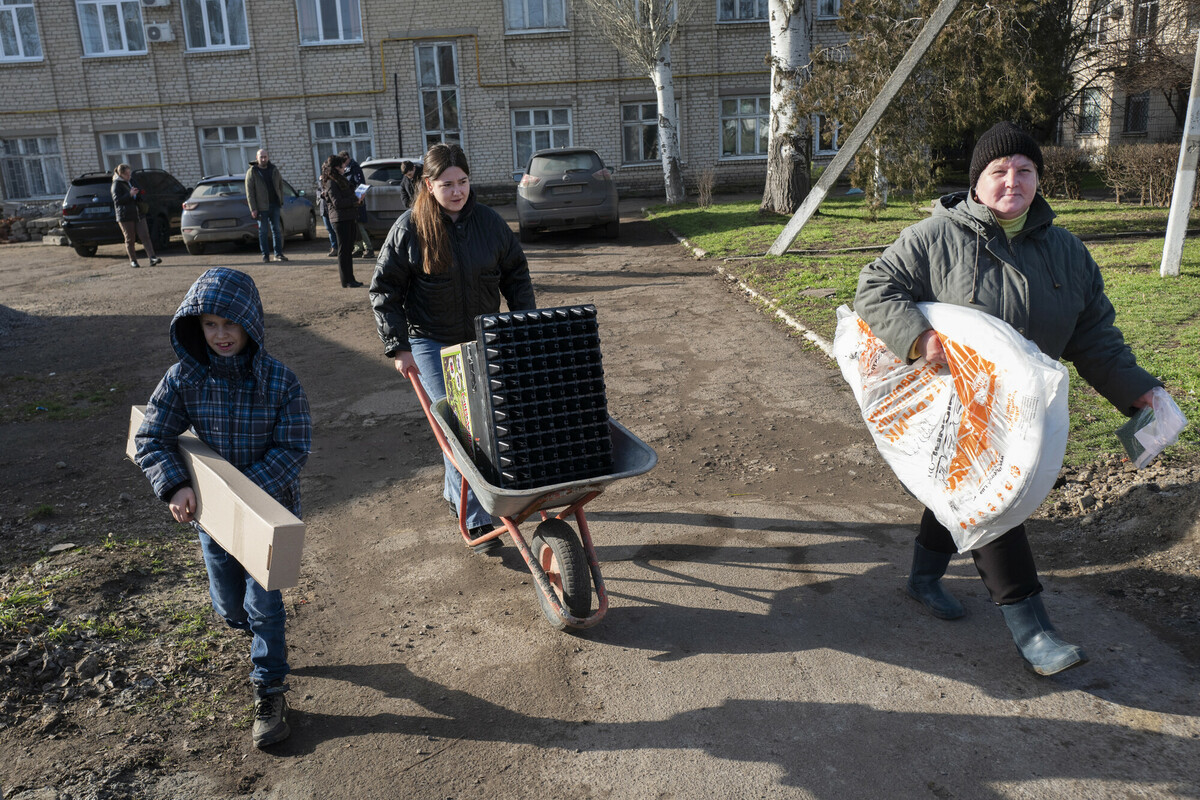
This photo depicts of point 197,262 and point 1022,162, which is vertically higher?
point 1022,162

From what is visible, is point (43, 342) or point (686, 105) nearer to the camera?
point (43, 342)

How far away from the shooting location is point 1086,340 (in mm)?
3496

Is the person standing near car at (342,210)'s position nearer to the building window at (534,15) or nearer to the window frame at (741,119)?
the building window at (534,15)

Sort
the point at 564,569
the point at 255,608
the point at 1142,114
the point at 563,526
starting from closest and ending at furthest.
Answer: the point at 255,608
the point at 564,569
the point at 563,526
the point at 1142,114

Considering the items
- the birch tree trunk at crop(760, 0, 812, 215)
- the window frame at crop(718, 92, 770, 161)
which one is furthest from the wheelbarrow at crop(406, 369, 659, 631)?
the window frame at crop(718, 92, 770, 161)

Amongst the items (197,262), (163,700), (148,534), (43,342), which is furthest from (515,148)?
(163,700)

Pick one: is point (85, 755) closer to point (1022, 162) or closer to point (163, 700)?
point (163, 700)

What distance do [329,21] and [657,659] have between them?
27.8m

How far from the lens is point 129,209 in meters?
16.2

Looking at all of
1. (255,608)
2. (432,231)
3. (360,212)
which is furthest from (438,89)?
(255,608)

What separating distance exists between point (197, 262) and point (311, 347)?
27.9 ft

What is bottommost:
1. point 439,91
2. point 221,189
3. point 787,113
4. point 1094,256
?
point 1094,256

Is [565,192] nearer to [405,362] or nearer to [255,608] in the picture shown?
[405,362]

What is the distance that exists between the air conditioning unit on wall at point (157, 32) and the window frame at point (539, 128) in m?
10.4
